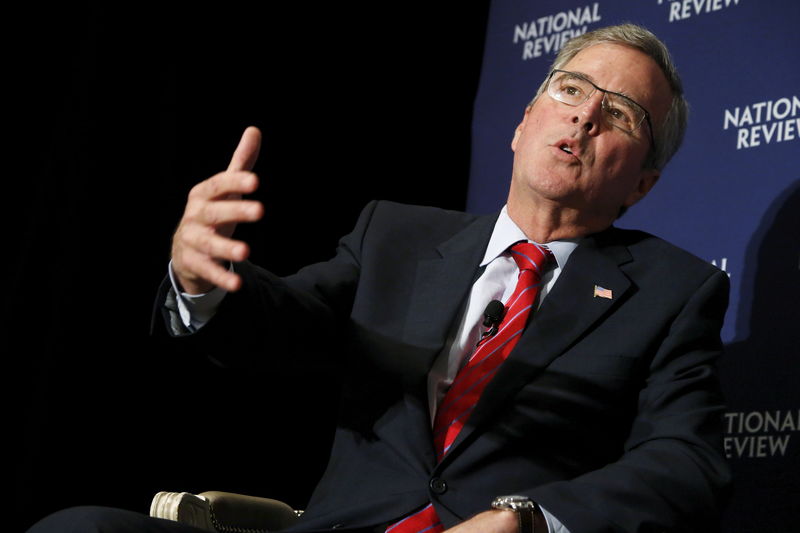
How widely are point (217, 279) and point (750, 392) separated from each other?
1.69 metres

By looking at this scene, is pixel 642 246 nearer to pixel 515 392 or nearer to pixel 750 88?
pixel 515 392

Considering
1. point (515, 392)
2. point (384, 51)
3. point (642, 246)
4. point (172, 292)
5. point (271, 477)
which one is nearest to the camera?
point (172, 292)

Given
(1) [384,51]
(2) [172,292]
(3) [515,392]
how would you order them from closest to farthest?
1. (2) [172,292]
2. (3) [515,392]
3. (1) [384,51]

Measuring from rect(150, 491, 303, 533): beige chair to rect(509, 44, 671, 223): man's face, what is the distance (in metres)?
0.95

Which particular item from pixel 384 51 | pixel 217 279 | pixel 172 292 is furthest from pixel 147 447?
Result: pixel 384 51

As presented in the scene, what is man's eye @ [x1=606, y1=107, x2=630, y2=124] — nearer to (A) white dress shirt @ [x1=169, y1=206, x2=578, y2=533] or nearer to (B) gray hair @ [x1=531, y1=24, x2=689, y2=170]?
(B) gray hair @ [x1=531, y1=24, x2=689, y2=170]

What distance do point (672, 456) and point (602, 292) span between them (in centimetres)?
45

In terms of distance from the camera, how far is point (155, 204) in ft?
9.68

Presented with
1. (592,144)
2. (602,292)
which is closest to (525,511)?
(602,292)

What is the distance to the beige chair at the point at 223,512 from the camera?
205 cm

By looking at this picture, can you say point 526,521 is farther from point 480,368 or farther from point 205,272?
point 205,272

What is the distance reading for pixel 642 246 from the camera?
2414 millimetres

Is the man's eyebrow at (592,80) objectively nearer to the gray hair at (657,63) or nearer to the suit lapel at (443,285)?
the gray hair at (657,63)

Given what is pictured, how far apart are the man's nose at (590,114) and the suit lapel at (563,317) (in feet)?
0.90
